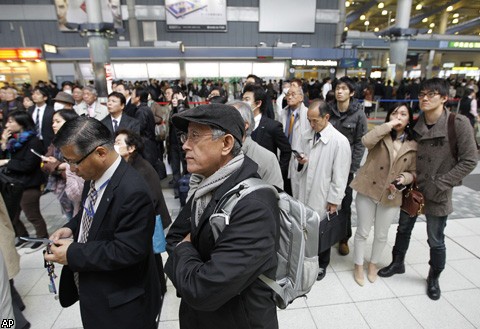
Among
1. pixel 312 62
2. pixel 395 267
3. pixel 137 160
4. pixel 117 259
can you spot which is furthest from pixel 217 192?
pixel 312 62

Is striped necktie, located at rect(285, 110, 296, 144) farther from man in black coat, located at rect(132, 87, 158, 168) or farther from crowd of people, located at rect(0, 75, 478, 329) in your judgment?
man in black coat, located at rect(132, 87, 158, 168)

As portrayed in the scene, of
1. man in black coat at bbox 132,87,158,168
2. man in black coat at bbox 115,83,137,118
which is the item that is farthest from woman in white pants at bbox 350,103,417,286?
man in black coat at bbox 115,83,137,118

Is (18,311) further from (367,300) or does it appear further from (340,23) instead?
(340,23)

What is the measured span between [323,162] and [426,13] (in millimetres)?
34177

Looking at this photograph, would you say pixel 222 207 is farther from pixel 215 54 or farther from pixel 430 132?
pixel 215 54

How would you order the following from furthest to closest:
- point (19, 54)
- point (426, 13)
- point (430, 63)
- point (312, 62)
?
point (426, 13)
point (430, 63)
point (312, 62)
point (19, 54)

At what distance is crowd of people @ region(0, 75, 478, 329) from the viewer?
1160mm

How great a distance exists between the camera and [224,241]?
1085 mm

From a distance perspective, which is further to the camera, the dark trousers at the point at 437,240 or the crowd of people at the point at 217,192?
the dark trousers at the point at 437,240

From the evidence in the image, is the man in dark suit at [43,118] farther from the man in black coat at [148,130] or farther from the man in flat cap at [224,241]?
the man in flat cap at [224,241]

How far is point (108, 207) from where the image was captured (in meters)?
1.60

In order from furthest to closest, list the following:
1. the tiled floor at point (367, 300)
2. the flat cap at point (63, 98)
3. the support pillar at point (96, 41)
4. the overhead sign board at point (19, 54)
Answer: the overhead sign board at point (19, 54) → the support pillar at point (96, 41) → the flat cap at point (63, 98) → the tiled floor at point (367, 300)

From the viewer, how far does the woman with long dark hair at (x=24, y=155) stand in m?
3.39

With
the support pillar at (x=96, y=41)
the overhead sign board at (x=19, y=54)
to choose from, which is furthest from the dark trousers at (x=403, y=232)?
the overhead sign board at (x=19, y=54)
